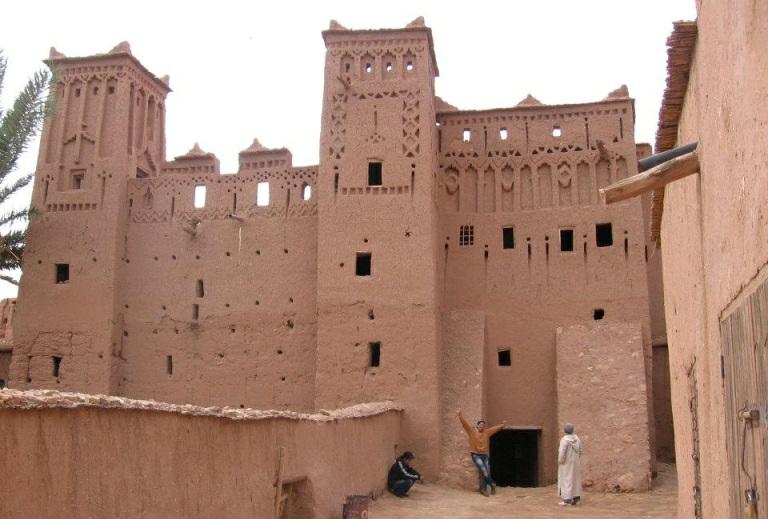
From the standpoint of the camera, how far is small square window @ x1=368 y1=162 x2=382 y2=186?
2208 centimetres

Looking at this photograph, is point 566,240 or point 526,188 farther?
point 526,188

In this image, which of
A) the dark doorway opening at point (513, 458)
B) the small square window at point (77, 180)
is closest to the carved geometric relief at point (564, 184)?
the dark doorway opening at point (513, 458)

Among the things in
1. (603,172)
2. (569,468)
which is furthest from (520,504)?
(603,172)

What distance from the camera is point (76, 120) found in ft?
80.8

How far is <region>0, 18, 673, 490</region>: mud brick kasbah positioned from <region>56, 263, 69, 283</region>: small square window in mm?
74

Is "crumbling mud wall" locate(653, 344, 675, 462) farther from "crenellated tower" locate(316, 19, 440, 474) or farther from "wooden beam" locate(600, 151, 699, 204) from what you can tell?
"wooden beam" locate(600, 151, 699, 204)

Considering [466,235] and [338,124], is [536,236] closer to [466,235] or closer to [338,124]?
[466,235]

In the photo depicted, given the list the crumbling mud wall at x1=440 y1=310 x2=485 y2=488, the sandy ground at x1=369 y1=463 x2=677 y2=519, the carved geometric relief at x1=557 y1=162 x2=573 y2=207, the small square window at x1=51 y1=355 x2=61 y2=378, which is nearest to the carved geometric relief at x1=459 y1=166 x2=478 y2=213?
the carved geometric relief at x1=557 y1=162 x2=573 y2=207

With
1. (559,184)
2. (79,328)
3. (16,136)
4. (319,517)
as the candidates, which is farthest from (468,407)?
(16,136)

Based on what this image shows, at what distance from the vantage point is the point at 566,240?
75.3ft

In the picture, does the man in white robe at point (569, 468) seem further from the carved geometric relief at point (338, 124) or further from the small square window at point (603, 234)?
the carved geometric relief at point (338, 124)

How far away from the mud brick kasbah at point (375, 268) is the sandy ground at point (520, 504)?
4.69 ft

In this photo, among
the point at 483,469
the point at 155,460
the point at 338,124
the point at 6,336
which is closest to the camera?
the point at 155,460

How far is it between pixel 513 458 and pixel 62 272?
42.7 feet
